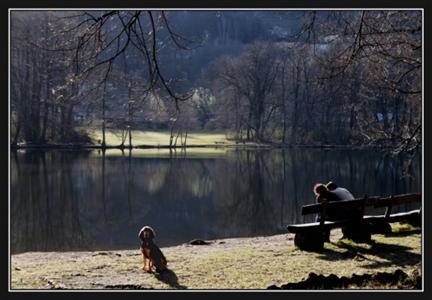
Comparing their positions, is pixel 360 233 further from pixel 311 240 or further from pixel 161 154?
pixel 161 154

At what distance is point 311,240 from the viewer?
37.9 ft

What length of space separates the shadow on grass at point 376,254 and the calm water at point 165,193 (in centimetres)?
210

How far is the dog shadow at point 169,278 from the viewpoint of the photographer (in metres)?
8.91

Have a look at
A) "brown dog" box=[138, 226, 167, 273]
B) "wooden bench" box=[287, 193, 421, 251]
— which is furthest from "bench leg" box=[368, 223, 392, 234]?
"brown dog" box=[138, 226, 167, 273]

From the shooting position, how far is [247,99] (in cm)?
7150

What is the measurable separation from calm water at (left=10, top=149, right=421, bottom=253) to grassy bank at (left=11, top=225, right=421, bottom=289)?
2462 mm

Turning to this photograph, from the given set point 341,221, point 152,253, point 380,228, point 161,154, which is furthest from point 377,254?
point 161,154

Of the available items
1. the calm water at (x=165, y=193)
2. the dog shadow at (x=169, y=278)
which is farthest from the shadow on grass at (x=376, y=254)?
the dog shadow at (x=169, y=278)

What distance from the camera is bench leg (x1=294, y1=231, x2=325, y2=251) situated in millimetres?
11469

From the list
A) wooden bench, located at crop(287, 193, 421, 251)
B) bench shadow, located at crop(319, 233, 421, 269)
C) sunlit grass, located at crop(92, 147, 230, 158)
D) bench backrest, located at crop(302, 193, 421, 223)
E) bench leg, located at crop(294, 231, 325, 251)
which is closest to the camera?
bench shadow, located at crop(319, 233, 421, 269)

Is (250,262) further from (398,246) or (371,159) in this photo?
(371,159)

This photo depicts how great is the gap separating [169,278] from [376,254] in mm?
3993

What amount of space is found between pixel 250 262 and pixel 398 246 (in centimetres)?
301

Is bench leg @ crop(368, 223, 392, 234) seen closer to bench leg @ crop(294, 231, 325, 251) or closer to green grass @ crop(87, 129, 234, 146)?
bench leg @ crop(294, 231, 325, 251)
